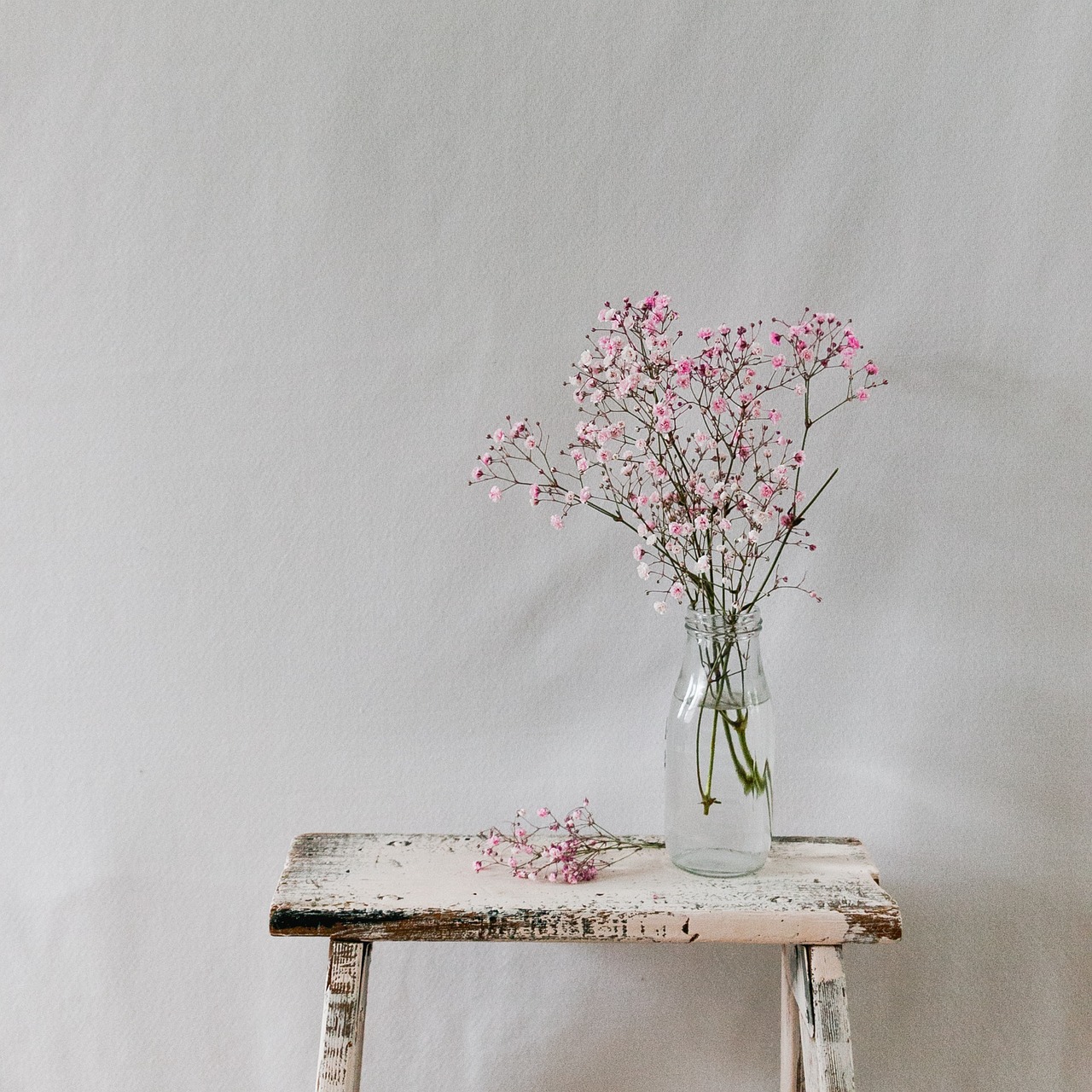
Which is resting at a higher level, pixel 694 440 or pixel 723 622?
pixel 694 440

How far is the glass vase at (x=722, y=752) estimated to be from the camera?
914mm

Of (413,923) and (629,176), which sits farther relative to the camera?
(629,176)

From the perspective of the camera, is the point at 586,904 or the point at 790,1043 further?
the point at 790,1043

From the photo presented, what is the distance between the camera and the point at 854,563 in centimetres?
109

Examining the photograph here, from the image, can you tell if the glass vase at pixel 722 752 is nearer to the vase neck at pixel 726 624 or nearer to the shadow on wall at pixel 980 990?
the vase neck at pixel 726 624

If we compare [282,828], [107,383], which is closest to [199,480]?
[107,383]

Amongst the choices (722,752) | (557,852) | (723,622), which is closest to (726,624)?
(723,622)

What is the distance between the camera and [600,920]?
0.86 metres

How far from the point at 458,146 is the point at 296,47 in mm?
195

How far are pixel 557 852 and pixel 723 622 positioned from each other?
0.26 m

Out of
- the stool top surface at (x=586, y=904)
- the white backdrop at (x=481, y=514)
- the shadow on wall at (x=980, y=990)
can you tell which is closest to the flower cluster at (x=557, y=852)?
the stool top surface at (x=586, y=904)

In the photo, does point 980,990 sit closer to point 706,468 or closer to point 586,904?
point 586,904

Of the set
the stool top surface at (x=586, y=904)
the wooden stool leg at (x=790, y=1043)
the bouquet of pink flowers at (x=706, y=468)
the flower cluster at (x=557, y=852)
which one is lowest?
the wooden stool leg at (x=790, y=1043)

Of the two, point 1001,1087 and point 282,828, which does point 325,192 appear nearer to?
point 282,828
